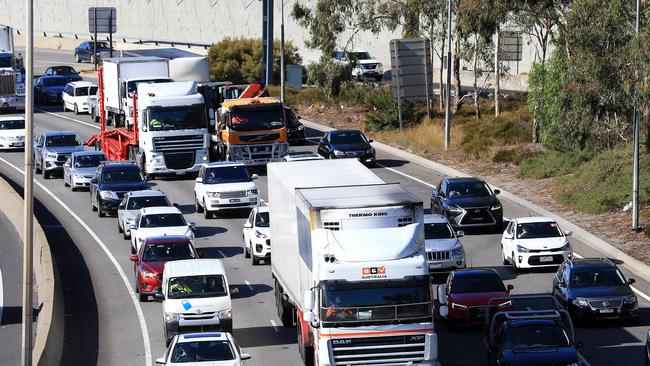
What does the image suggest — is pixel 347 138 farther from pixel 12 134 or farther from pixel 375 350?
pixel 375 350

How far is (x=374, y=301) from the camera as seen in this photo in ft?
82.2

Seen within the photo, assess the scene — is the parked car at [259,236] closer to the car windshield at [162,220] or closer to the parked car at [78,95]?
the car windshield at [162,220]

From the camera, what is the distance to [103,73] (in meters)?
63.0

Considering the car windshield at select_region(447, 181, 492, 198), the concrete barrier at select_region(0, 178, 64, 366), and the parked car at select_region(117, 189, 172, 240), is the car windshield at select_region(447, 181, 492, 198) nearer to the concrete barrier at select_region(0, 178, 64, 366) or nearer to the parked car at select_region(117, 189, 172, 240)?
the parked car at select_region(117, 189, 172, 240)

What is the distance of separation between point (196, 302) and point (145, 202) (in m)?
14.7

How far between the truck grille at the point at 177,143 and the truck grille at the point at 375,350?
30.2 meters

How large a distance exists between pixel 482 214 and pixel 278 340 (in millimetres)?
14292

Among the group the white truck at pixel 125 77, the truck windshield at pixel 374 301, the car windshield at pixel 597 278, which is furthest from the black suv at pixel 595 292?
the white truck at pixel 125 77

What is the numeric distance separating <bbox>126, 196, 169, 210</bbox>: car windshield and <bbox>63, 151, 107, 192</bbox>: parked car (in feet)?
30.3

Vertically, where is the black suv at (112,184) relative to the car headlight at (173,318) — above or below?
above

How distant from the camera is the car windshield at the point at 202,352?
25469 mm

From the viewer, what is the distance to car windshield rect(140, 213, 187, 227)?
1626 inches

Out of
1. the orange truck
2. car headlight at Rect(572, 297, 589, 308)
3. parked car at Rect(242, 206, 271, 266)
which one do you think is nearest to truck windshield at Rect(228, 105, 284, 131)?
the orange truck

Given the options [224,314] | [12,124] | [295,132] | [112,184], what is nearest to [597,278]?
[224,314]
